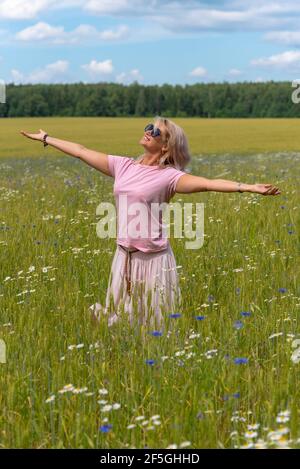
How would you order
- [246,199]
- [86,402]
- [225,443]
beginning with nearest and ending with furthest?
1. [225,443]
2. [86,402]
3. [246,199]

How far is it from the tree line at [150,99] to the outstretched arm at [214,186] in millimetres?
98774

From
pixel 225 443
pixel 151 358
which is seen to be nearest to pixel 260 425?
pixel 225 443

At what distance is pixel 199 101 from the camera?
113750 mm

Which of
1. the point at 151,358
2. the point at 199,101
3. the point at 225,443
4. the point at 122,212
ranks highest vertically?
the point at 199,101

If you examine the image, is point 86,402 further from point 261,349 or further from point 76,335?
point 261,349

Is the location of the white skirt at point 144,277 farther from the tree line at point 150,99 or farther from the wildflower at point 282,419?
the tree line at point 150,99

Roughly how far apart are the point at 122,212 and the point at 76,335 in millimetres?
1079

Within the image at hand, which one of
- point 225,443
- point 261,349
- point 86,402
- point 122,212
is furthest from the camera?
point 122,212

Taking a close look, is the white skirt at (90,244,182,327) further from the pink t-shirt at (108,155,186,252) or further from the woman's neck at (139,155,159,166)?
the woman's neck at (139,155,159,166)

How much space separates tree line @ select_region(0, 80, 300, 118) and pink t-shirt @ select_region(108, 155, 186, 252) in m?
98.5

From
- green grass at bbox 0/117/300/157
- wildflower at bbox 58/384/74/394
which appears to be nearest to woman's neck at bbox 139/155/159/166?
wildflower at bbox 58/384/74/394

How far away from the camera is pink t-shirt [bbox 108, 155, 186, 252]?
5.21 metres

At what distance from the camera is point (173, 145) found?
5.25m

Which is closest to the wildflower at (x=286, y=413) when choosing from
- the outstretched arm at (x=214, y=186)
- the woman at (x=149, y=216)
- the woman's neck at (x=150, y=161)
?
the outstretched arm at (x=214, y=186)
